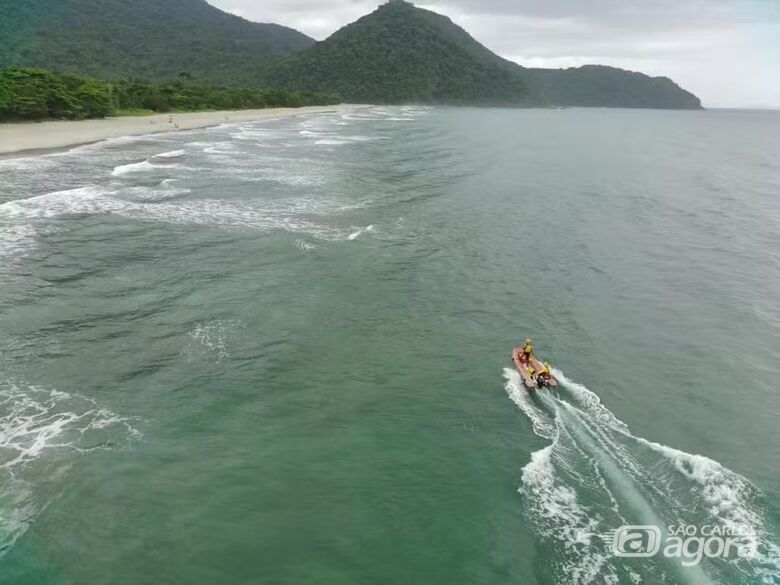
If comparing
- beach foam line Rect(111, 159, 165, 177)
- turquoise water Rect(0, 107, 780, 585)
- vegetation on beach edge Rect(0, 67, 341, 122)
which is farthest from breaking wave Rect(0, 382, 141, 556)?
vegetation on beach edge Rect(0, 67, 341, 122)

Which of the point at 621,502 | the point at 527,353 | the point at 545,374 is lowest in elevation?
the point at 621,502

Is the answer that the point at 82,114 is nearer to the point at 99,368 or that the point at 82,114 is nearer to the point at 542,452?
the point at 99,368

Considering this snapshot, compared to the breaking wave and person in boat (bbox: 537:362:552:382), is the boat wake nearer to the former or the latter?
person in boat (bbox: 537:362:552:382)

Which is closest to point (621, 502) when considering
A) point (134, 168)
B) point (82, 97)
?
point (134, 168)

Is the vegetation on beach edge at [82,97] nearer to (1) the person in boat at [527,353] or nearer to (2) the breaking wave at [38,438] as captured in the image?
(2) the breaking wave at [38,438]

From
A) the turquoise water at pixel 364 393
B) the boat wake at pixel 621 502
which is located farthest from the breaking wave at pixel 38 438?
the boat wake at pixel 621 502

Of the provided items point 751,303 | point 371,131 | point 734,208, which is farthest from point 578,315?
point 371,131

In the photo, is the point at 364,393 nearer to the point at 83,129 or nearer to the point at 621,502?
the point at 621,502
